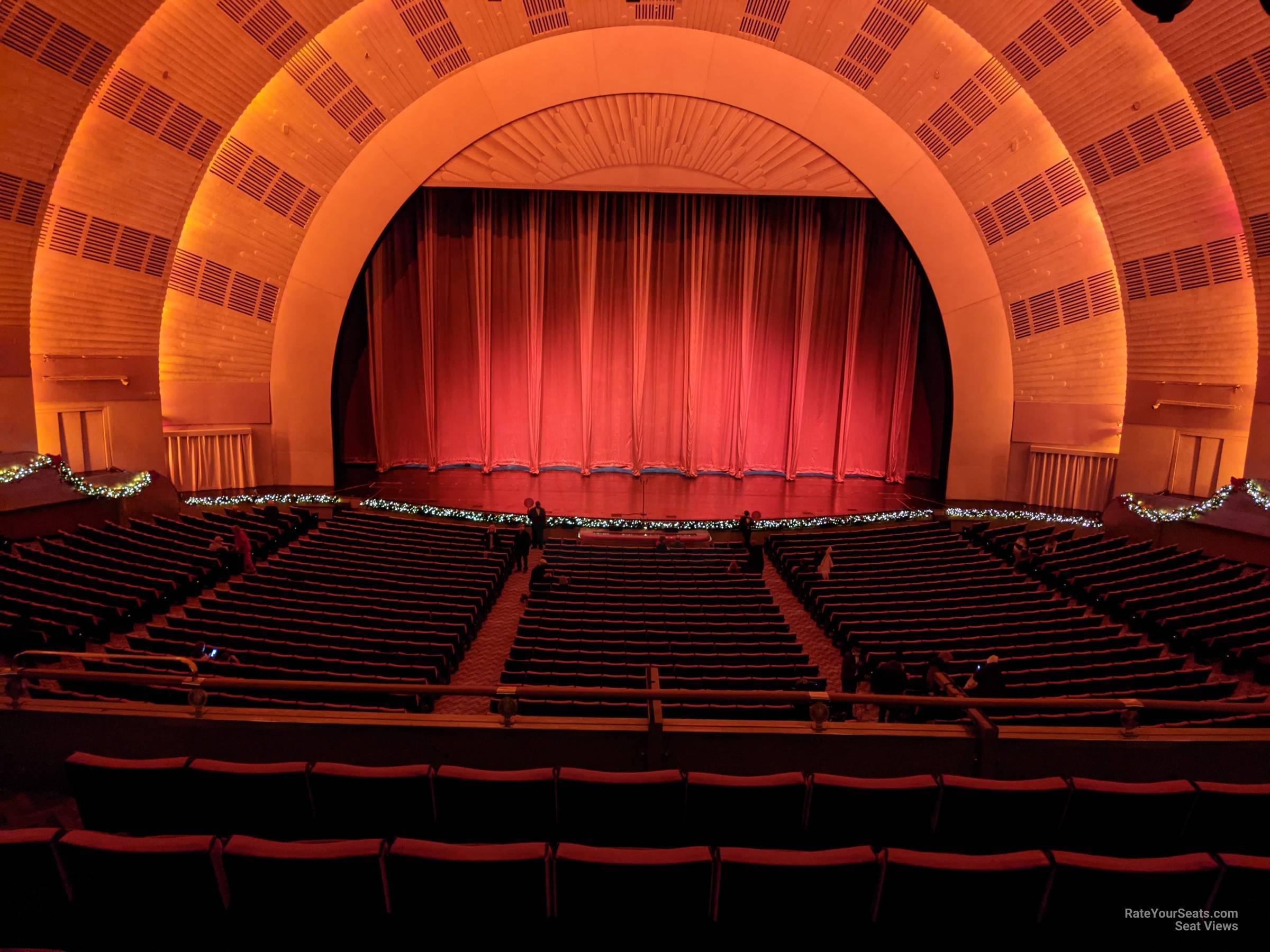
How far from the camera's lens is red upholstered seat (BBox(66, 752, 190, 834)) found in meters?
3.46

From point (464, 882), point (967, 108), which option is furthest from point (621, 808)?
point (967, 108)

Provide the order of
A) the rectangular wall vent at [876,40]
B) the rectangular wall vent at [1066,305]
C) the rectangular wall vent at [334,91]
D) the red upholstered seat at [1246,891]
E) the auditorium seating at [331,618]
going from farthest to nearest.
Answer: the rectangular wall vent at [1066,305] → the rectangular wall vent at [334,91] → the rectangular wall vent at [876,40] → the auditorium seating at [331,618] → the red upholstered seat at [1246,891]

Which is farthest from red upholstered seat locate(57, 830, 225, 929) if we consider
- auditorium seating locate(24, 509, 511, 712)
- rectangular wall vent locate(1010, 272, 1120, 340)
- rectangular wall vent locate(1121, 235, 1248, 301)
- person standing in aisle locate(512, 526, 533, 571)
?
rectangular wall vent locate(1010, 272, 1120, 340)

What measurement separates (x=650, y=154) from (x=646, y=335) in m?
5.21

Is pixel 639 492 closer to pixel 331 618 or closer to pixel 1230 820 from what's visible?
pixel 331 618

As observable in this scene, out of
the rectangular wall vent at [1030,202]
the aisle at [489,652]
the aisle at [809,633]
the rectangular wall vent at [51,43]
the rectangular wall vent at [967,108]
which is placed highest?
the rectangular wall vent at [967,108]

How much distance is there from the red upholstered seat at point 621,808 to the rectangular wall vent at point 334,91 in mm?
16728

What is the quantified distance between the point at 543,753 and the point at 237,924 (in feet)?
4.51

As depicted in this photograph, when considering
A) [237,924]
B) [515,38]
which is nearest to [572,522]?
[515,38]

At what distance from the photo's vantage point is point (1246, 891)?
289cm

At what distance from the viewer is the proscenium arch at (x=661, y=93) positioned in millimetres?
16844

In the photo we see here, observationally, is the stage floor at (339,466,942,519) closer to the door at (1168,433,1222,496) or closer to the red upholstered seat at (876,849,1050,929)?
the door at (1168,433,1222,496)

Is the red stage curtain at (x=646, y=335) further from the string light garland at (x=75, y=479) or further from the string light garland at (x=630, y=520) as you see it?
the string light garland at (x=75, y=479)

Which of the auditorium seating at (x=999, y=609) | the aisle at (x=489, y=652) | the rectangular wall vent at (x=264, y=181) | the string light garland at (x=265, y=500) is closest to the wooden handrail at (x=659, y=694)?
the auditorium seating at (x=999, y=609)
